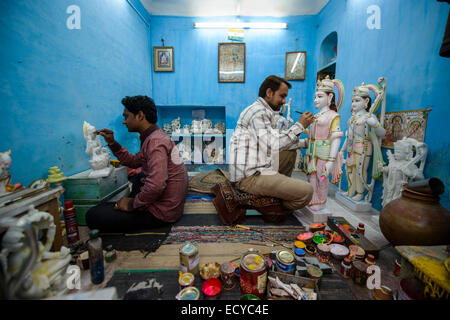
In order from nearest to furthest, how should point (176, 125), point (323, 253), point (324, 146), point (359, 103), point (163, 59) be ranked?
point (323, 253)
point (324, 146)
point (359, 103)
point (163, 59)
point (176, 125)

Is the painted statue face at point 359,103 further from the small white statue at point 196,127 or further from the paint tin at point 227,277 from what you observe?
the small white statue at point 196,127

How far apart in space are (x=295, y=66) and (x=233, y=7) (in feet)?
6.87

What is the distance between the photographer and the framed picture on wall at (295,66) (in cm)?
493

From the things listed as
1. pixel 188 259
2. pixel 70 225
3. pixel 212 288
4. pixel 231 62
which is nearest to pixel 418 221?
pixel 212 288

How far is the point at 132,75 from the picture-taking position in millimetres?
4004

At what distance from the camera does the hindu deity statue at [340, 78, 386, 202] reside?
2.46 meters

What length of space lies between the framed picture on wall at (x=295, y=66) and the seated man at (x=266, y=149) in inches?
128

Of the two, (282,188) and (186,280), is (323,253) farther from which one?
(186,280)

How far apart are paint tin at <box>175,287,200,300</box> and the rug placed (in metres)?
1.91

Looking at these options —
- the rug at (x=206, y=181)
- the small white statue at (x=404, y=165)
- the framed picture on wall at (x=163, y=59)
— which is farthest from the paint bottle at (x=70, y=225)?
the framed picture on wall at (x=163, y=59)

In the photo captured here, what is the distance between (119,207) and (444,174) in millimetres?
3245

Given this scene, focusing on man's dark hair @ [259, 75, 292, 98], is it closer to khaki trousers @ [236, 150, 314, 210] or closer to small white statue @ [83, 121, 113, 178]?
khaki trousers @ [236, 150, 314, 210]

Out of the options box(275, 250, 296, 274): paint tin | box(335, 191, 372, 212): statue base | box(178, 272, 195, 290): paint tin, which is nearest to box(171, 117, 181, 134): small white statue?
box(335, 191, 372, 212): statue base

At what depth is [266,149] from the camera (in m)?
2.23
